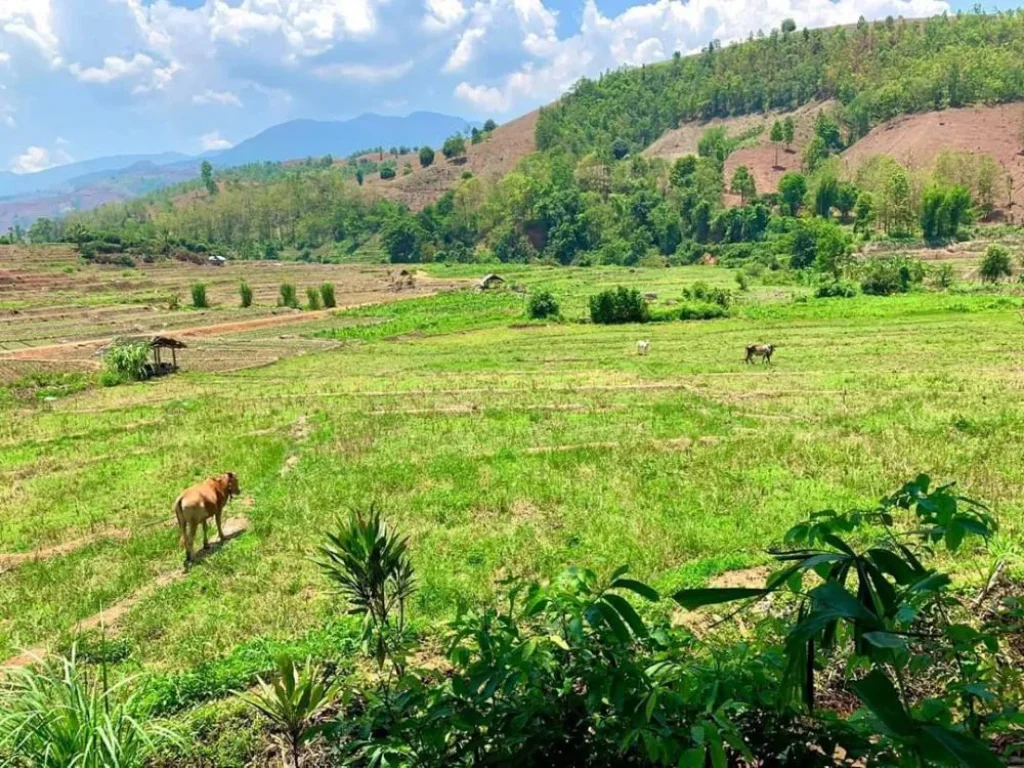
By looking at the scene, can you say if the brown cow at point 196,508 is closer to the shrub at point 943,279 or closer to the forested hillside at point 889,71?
the shrub at point 943,279

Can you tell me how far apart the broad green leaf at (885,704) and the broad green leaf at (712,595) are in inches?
11.4

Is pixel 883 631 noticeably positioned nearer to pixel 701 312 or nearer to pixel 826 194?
pixel 701 312

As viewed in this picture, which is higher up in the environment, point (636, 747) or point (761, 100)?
point (761, 100)

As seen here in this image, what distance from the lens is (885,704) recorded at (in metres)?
1.41

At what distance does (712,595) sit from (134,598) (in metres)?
8.98

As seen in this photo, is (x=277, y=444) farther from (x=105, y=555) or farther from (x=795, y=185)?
(x=795, y=185)

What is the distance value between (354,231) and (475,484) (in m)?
156

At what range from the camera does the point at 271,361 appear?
32.2 m

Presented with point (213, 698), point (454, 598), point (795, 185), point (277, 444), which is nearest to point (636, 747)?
point (213, 698)

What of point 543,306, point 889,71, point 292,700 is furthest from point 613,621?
point 889,71

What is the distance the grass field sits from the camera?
27.6ft

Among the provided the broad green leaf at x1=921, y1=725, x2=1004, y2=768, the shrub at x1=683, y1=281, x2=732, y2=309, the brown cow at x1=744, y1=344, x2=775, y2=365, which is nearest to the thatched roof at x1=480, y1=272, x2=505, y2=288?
the shrub at x1=683, y1=281, x2=732, y2=309

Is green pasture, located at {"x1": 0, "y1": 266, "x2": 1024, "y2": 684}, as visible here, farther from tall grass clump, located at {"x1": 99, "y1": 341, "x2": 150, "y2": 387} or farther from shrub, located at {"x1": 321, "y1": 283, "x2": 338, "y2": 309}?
shrub, located at {"x1": 321, "y1": 283, "x2": 338, "y2": 309}

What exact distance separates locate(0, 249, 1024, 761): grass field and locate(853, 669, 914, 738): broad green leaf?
6.54 m
